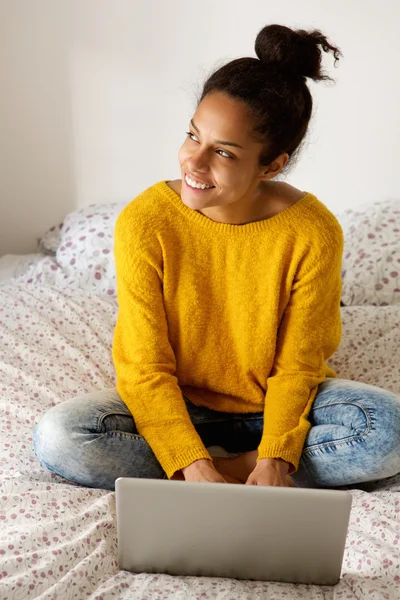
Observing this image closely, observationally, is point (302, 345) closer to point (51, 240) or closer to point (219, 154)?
point (219, 154)

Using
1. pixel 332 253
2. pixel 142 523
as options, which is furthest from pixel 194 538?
pixel 332 253

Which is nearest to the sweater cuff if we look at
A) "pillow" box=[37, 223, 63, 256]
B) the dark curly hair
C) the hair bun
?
the dark curly hair

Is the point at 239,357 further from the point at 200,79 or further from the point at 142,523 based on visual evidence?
the point at 200,79

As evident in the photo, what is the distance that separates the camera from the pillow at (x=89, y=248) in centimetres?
228

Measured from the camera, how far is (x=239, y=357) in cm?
146

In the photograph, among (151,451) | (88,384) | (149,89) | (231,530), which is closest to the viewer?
(231,530)

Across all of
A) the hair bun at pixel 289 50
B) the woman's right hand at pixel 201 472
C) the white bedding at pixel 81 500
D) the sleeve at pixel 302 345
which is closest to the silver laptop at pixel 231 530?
the white bedding at pixel 81 500

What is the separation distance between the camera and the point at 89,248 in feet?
7.71

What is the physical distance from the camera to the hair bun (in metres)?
1.31

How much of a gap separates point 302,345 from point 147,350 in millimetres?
280

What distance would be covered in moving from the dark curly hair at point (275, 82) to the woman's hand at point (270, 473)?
51 cm

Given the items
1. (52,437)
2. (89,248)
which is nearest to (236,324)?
(52,437)

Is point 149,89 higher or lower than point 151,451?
higher

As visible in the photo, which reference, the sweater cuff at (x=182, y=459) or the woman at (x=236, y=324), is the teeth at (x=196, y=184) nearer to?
the woman at (x=236, y=324)
